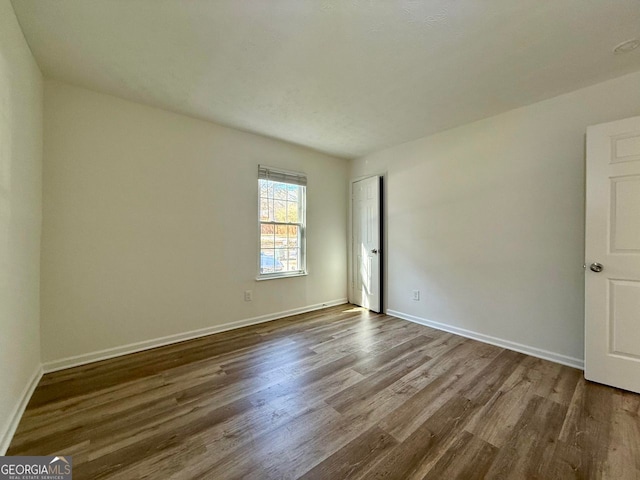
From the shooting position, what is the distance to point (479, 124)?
Result: 2.95 meters

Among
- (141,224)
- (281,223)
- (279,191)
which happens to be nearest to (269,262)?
(281,223)

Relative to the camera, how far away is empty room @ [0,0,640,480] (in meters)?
1.50

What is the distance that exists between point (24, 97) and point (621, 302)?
4.60 m

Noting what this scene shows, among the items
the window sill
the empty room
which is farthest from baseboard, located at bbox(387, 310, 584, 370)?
the window sill

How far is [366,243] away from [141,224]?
3.02 m

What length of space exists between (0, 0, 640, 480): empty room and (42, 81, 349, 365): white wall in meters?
0.02

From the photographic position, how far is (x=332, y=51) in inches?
74.0

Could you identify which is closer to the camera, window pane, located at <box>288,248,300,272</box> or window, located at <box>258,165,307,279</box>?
window, located at <box>258,165,307,279</box>

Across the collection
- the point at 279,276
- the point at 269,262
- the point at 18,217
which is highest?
the point at 18,217

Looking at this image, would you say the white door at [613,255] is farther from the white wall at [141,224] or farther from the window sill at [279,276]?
the white wall at [141,224]

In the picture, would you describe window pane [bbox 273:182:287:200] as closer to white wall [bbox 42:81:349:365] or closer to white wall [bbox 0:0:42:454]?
white wall [bbox 42:81:349:365]

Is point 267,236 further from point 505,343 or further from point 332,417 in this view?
point 505,343

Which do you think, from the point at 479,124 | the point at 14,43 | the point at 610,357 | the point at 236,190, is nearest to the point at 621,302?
the point at 610,357

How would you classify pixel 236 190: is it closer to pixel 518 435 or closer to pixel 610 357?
pixel 518 435
